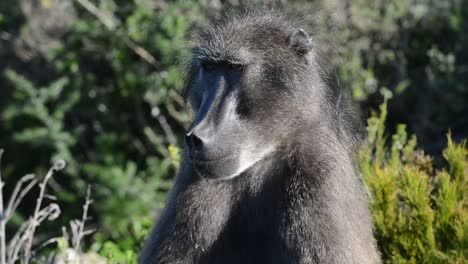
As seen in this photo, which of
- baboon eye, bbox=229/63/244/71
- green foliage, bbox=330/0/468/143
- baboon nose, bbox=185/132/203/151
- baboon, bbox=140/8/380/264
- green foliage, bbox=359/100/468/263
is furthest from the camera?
green foliage, bbox=330/0/468/143

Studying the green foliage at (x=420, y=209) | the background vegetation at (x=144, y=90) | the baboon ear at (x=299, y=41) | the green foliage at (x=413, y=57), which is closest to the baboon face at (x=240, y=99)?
the baboon ear at (x=299, y=41)

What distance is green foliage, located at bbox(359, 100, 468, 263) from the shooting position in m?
3.95

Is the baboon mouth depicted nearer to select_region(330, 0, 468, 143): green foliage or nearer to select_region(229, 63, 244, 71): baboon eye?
select_region(229, 63, 244, 71): baboon eye

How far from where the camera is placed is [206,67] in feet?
12.0

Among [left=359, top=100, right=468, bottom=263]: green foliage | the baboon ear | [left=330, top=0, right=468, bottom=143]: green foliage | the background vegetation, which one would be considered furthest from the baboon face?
[left=330, top=0, right=468, bottom=143]: green foliage

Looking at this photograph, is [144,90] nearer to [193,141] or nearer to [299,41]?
[299,41]

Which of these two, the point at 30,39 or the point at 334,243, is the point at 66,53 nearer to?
the point at 30,39

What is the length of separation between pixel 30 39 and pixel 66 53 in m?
1.05

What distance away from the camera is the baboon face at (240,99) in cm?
331

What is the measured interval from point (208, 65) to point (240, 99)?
11.7 inches

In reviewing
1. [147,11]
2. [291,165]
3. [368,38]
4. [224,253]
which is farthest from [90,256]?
[368,38]

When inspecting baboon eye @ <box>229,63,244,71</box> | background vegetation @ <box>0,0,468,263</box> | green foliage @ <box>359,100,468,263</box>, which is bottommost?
background vegetation @ <box>0,0,468,263</box>

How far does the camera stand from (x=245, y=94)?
3.45 m

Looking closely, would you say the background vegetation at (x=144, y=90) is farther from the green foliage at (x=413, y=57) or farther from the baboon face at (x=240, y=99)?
the baboon face at (x=240, y=99)
